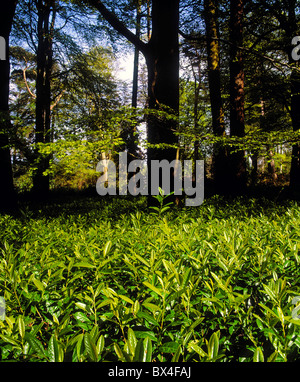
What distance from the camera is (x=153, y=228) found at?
2.89m

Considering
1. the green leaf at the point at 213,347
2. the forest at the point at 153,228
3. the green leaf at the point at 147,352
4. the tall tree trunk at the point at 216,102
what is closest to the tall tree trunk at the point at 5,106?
the forest at the point at 153,228

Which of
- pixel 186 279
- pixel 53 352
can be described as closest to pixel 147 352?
pixel 53 352

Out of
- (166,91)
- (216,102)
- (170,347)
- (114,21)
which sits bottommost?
(170,347)

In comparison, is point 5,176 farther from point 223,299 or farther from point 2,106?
point 223,299

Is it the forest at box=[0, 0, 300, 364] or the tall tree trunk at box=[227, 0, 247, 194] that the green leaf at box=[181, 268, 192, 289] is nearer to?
the forest at box=[0, 0, 300, 364]

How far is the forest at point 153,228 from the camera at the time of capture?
1.06 meters

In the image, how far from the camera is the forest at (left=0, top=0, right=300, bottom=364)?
41.9 inches

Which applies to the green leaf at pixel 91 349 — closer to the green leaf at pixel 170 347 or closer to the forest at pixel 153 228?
the forest at pixel 153 228

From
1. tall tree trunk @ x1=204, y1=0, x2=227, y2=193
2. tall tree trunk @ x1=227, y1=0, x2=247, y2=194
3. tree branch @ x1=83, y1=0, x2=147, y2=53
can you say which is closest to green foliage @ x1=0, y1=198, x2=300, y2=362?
tree branch @ x1=83, y1=0, x2=147, y2=53

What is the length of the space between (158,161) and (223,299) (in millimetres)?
4445

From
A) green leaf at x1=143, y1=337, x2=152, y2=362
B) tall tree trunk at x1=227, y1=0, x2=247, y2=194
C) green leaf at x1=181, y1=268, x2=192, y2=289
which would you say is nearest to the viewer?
green leaf at x1=143, y1=337, x2=152, y2=362

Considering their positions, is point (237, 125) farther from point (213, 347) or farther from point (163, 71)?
point (213, 347)
